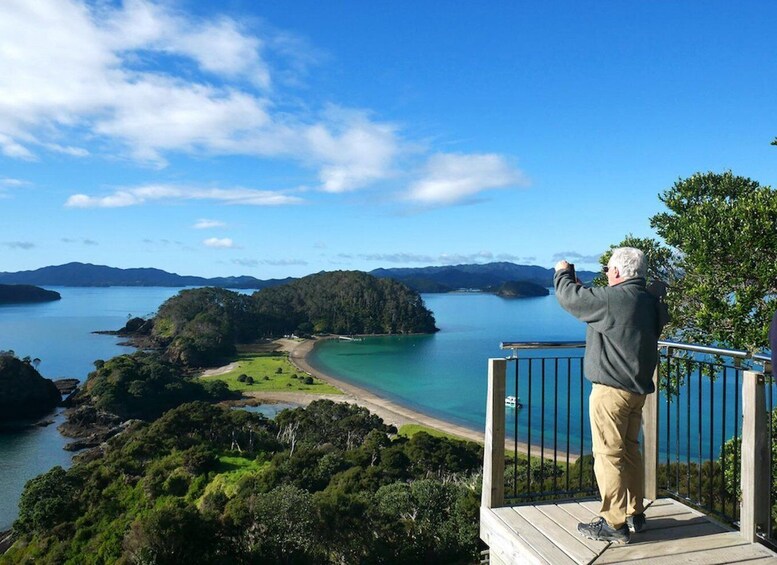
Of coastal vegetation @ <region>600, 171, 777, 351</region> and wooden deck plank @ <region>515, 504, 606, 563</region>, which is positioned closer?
wooden deck plank @ <region>515, 504, 606, 563</region>

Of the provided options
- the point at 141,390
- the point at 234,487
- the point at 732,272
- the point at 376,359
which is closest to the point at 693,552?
the point at 732,272

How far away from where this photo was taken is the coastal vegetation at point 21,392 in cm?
3319

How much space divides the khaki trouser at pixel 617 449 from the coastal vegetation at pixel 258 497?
8835mm

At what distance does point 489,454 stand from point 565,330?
247ft

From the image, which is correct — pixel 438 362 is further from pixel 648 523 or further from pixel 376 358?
pixel 648 523

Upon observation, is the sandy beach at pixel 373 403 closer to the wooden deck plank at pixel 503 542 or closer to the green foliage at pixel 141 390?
the green foliage at pixel 141 390

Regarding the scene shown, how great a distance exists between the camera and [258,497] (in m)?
11.6

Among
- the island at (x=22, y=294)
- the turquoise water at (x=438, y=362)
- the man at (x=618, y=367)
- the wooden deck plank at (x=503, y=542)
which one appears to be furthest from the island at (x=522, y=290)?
the man at (x=618, y=367)

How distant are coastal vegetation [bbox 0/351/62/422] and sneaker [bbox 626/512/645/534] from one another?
37.4 m

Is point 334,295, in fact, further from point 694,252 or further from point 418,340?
point 694,252

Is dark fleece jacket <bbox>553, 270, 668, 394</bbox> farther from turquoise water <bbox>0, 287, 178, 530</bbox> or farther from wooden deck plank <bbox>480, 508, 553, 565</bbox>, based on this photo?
turquoise water <bbox>0, 287, 178, 530</bbox>

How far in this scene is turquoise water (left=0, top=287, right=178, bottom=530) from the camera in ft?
74.8

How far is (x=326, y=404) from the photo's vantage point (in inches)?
1046

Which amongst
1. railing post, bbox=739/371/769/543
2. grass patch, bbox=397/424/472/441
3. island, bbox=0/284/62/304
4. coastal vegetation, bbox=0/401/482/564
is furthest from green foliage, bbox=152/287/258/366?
island, bbox=0/284/62/304
